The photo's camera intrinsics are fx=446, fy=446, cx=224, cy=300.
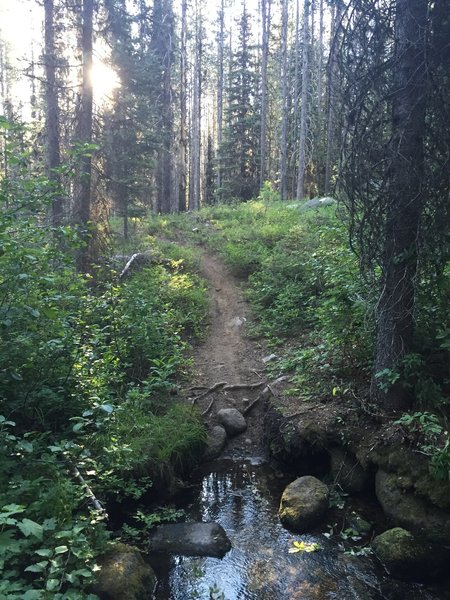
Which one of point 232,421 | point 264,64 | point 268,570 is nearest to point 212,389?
point 232,421

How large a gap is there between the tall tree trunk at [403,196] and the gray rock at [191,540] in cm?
285

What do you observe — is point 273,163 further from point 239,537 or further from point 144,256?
point 239,537

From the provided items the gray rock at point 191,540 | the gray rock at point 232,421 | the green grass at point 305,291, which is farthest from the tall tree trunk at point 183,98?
the gray rock at point 191,540

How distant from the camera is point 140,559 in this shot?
459 cm

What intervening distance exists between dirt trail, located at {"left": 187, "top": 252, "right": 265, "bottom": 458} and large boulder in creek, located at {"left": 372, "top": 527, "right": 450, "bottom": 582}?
2938 millimetres

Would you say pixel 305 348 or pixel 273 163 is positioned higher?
pixel 273 163

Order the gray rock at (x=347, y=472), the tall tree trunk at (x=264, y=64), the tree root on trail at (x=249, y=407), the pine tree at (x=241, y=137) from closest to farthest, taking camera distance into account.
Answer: the gray rock at (x=347, y=472)
the tree root on trail at (x=249, y=407)
the tall tree trunk at (x=264, y=64)
the pine tree at (x=241, y=137)

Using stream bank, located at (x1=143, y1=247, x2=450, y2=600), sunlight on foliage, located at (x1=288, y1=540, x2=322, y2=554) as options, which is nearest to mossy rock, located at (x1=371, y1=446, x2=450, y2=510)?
stream bank, located at (x1=143, y1=247, x2=450, y2=600)

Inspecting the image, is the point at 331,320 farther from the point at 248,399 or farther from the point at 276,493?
the point at 276,493

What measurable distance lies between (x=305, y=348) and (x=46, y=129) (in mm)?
9967

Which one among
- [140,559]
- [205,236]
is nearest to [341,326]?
[140,559]

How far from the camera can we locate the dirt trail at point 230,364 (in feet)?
26.5

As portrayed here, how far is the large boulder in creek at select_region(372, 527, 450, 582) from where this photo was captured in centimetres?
481

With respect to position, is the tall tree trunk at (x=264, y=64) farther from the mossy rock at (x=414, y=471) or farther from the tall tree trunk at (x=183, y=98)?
the mossy rock at (x=414, y=471)
